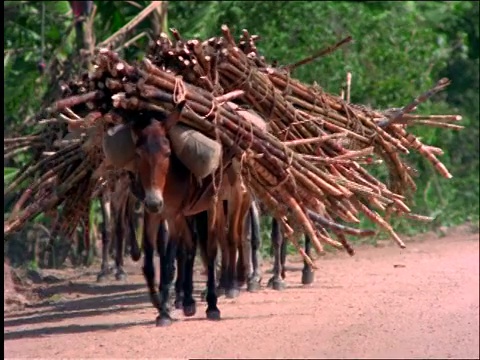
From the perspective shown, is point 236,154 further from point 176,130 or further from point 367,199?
point 367,199

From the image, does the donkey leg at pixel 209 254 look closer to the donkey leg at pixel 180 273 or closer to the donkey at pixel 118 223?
the donkey leg at pixel 180 273

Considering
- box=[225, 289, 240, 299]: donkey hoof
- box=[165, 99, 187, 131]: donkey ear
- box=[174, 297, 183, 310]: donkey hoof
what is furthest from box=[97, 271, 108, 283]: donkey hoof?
box=[165, 99, 187, 131]: donkey ear

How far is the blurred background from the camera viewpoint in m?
18.7

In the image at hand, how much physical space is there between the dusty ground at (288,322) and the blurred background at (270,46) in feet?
13.8

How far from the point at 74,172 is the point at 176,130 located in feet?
6.07

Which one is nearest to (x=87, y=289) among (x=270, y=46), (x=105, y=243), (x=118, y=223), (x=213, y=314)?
(x=118, y=223)

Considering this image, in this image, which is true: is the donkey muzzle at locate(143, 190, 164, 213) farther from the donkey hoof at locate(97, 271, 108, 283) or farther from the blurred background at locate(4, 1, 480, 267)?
the blurred background at locate(4, 1, 480, 267)

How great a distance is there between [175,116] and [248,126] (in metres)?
0.78

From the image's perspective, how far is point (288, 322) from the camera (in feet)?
33.3

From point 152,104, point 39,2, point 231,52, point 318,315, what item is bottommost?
point 318,315

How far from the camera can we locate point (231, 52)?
10867 mm

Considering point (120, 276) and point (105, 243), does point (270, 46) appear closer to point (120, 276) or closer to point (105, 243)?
point (105, 243)

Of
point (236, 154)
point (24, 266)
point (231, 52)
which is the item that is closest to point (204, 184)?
point (236, 154)

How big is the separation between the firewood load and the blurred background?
19.1ft
